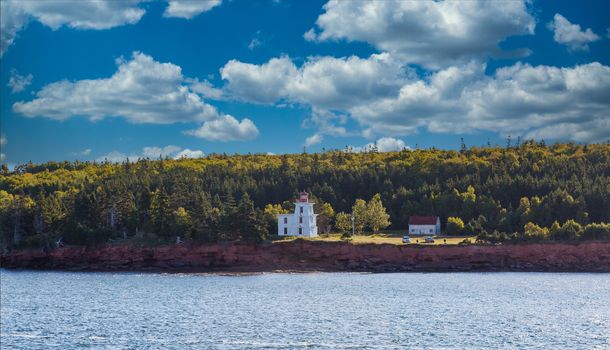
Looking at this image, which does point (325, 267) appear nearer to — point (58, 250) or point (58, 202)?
point (58, 250)

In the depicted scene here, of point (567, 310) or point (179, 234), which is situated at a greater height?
point (179, 234)

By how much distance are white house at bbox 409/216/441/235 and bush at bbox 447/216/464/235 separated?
333 cm

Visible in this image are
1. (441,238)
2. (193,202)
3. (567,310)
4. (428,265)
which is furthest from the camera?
(193,202)

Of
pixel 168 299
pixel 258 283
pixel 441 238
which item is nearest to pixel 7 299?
pixel 168 299

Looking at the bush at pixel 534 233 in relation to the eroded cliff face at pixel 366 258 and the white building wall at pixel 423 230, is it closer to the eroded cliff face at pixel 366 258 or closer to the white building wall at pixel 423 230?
the eroded cliff face at pixel 366 258

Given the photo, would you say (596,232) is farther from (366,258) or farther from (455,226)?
(366,258)

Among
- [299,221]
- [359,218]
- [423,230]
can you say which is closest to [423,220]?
[423,230]

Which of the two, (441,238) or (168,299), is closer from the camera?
(168,299)

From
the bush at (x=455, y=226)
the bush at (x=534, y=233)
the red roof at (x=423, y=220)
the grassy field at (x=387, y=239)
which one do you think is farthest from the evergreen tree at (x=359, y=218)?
the bush at (x=534, y=233)

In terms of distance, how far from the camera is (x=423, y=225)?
487ft

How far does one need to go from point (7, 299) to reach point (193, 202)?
69105 millimetres

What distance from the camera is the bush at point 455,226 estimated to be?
144875 millimetres

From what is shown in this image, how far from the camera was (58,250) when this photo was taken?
142m

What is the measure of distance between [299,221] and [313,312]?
6736cm
